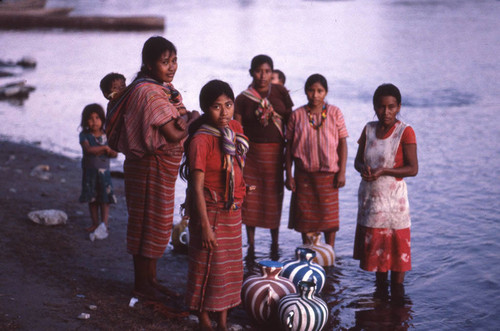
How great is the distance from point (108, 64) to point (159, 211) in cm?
1567

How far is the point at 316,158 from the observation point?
16.9 feet

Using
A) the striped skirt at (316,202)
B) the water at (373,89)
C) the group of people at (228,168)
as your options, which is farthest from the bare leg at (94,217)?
the striped skirt at (316,202)

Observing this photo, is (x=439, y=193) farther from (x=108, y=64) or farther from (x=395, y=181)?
(x=108, y=64)

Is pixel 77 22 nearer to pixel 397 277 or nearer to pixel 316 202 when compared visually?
pixel 316 202

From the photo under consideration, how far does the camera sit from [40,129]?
1110 cm

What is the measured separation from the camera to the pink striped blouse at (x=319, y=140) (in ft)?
16.8

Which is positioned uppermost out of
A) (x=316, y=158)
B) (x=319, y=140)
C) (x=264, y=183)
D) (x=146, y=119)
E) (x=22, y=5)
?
(x=22, y=5)

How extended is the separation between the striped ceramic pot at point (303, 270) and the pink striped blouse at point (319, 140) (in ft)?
3.25

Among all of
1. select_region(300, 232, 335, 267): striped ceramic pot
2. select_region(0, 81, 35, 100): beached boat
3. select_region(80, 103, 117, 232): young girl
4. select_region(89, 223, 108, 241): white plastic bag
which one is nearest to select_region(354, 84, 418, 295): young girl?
select_region(300, 232, 335, 267): striped ceramic pot

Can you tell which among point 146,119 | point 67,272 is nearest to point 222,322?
point 146,119

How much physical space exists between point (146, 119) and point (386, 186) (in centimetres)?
180

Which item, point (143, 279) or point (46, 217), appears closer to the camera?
point (143, 279)

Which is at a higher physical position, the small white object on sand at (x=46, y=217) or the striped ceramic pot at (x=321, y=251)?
the small white object on sand at (x=46, y=217)

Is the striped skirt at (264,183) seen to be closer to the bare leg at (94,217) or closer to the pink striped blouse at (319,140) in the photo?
the pink striped blouse at (319,140)
